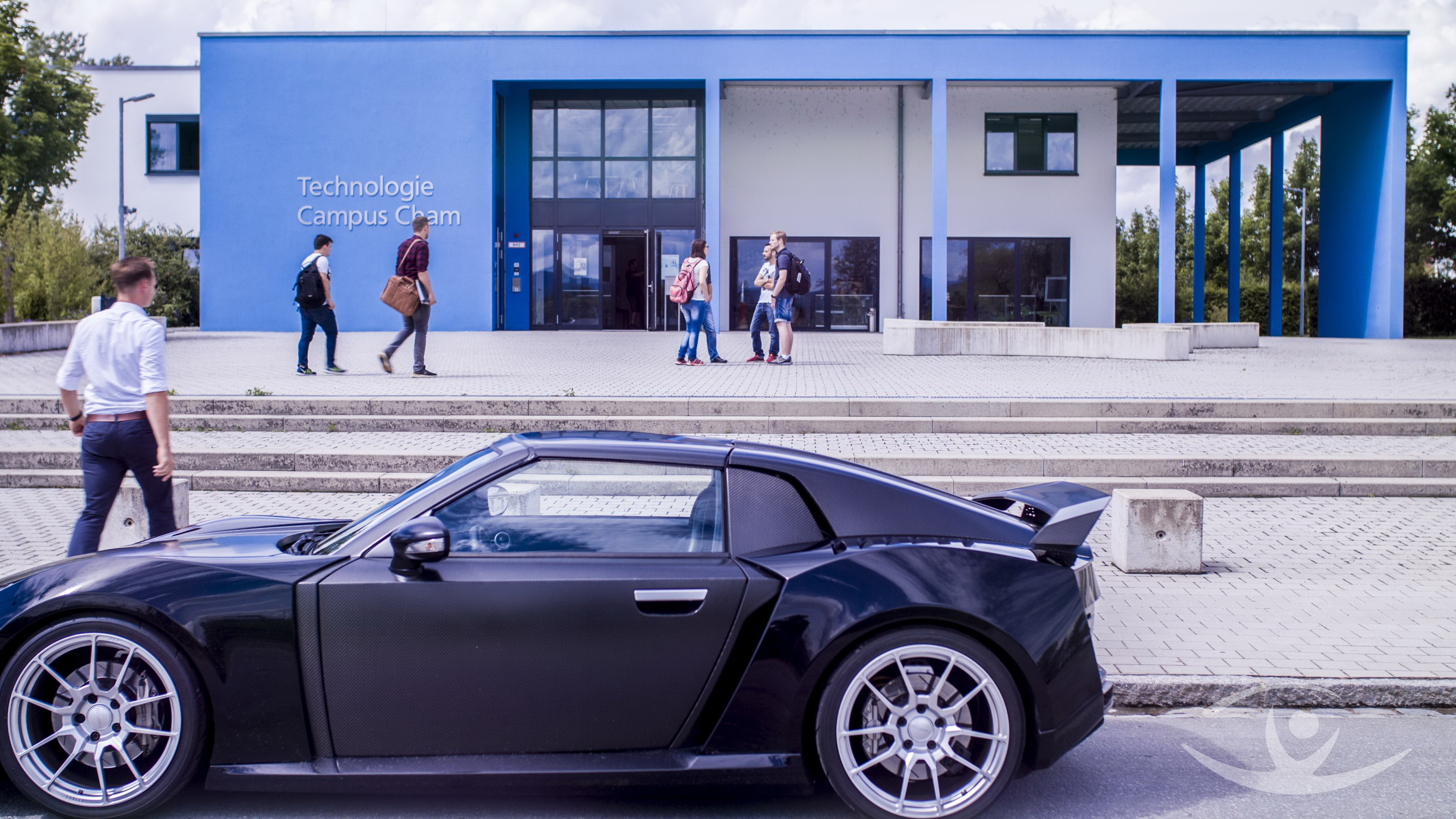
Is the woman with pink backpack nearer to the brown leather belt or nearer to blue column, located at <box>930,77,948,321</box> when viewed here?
the brown leather belt

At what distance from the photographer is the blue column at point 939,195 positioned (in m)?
Answer: 27.3

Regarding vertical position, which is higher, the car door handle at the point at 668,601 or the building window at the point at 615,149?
the building window at the point at 615,149

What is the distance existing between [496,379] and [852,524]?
34.2 ft

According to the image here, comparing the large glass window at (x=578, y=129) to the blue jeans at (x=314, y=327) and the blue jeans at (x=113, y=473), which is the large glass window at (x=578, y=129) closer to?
the blue jeans at (x=314, y=327)

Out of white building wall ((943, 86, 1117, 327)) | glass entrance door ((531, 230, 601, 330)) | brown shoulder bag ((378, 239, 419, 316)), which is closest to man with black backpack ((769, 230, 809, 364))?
brown shoulder bag ((378, 239, 419, 316))

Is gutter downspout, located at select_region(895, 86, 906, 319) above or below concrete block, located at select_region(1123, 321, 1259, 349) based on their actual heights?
above

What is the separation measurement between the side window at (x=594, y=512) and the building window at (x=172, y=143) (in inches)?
1595

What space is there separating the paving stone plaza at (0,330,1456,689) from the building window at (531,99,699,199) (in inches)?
505

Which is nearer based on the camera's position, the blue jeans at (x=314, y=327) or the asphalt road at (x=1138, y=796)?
the asphalt road at (x=1138, y=796)

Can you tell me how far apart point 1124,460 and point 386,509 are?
7.09m

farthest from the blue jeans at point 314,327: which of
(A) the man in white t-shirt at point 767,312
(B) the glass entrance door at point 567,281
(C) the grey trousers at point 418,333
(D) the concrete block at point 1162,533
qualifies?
(B) the glass entrance door at point 567,281

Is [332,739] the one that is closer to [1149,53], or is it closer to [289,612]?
[289,612]

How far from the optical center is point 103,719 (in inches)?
136

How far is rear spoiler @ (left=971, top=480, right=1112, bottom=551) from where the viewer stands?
12.3ft
